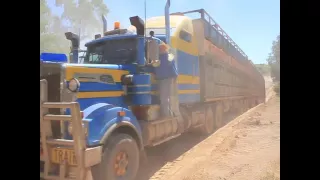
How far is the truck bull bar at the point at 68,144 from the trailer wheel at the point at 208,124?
206 inches

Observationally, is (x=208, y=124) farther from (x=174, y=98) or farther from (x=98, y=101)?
(x=98, y=101)

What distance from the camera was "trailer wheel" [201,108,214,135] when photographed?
26.8ft

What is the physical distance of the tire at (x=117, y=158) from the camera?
11.5 ft

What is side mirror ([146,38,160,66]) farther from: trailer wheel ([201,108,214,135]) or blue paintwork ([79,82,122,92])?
trailer wheel ([201,108,214,135])

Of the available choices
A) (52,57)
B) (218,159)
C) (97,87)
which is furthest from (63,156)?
(218,159)

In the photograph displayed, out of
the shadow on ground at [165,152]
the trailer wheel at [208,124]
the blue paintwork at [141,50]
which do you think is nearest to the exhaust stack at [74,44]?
the blue paintwork at [141,50]

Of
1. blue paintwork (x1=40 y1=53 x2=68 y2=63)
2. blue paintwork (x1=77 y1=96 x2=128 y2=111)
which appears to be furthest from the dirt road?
blue paintwork (x1=40 y1=53 x2=68 y2=63)

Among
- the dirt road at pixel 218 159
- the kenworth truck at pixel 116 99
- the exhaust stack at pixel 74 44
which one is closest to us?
the kenworth truck at pixel 116 99

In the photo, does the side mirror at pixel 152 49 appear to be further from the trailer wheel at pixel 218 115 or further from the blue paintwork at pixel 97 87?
the trailer wheel at pixel 218 115

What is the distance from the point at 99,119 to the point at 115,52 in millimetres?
1798

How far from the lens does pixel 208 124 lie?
849 centimetres

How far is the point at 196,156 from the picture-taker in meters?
5.74
